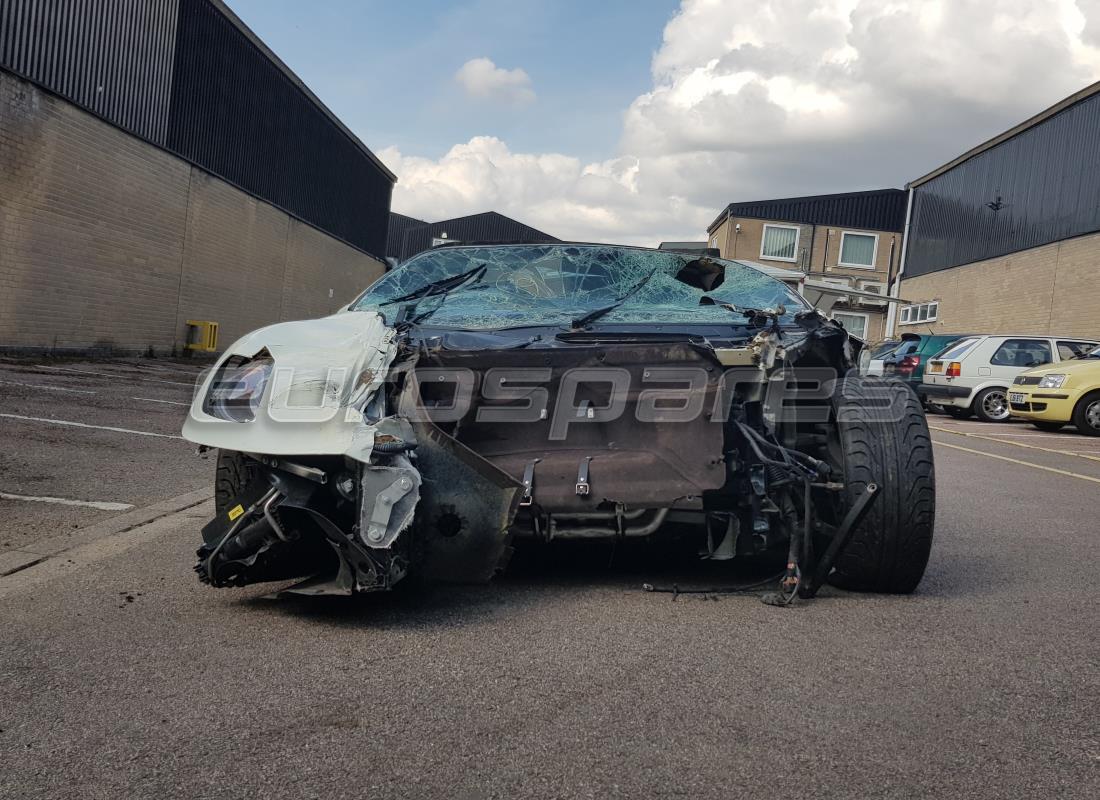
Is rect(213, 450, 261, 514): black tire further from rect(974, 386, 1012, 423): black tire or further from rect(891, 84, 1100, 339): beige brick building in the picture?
rect(891, 84, 1100, 339): beige brick building

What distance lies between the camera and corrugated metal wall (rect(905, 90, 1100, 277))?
70.5 feet

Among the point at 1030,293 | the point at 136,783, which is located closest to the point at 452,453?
the point at 136,783

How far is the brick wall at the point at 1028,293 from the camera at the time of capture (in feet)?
67.2

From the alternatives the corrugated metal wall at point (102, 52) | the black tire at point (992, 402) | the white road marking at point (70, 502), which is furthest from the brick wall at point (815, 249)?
the white road marking at point (70, 502)

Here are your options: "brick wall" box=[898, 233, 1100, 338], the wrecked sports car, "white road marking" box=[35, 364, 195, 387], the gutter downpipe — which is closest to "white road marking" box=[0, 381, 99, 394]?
"white road marking" box=[35, 364, 195, 387]

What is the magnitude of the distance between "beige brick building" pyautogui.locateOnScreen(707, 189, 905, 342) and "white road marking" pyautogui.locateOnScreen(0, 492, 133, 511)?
35.9 metres

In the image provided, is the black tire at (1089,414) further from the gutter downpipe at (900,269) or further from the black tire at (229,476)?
the gutter downpipe at (900,269)

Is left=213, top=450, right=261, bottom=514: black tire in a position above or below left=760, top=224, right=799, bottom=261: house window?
below

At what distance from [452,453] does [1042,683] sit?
2.05m

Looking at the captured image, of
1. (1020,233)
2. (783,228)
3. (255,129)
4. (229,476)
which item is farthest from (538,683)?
(783,228)

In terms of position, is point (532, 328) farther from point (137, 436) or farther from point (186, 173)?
point (186, 173)

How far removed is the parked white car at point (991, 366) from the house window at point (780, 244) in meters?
23.9

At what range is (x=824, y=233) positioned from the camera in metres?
39.7

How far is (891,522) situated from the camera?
12.3 ft
